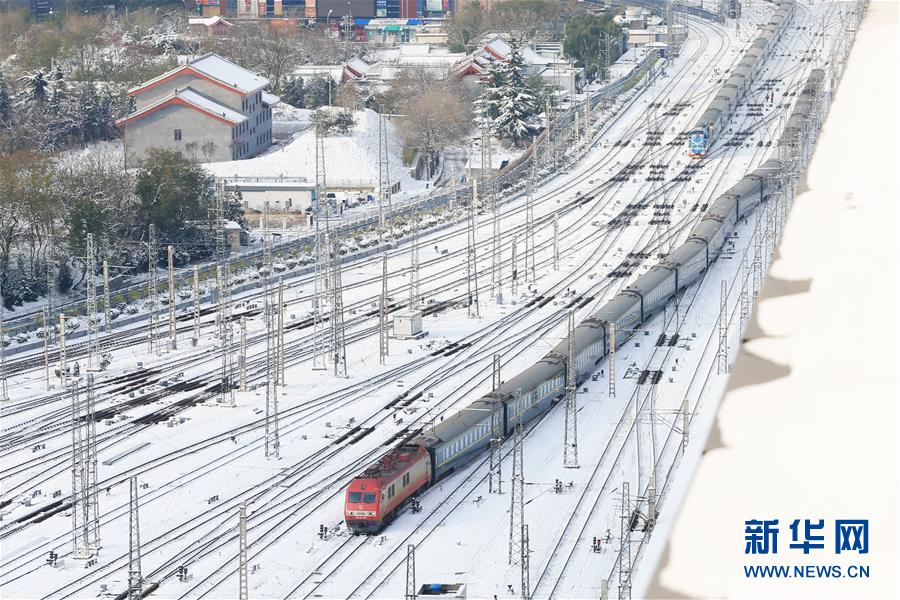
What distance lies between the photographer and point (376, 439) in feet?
149

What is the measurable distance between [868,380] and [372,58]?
134m

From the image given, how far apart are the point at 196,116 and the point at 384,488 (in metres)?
63.3

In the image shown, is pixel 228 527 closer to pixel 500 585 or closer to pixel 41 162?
pixel 500 585

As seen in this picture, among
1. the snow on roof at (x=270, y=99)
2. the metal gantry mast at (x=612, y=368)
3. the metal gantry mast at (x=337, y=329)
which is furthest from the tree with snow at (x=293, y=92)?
the metal gantry mast at (x=612, y=368)

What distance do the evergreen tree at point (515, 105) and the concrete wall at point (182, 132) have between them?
20.1 meters

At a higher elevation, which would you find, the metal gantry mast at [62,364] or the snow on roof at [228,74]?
the snow on roof at [228,74]

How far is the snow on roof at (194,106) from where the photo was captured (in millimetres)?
95500

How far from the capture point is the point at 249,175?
9112cm

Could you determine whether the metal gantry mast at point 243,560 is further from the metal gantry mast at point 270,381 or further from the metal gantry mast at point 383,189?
the metal gantry mast at point 383,189

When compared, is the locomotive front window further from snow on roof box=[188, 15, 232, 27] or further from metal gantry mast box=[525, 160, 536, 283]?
snow on roof box=[188, 15, 232, 27]

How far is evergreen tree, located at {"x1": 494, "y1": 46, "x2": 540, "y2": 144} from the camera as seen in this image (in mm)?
104250

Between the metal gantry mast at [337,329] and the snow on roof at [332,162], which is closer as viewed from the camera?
the metal gantry mast at [337,329]

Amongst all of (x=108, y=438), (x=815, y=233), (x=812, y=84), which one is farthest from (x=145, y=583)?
(x=812, y=84)

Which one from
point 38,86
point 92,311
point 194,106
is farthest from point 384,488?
point 38,86
